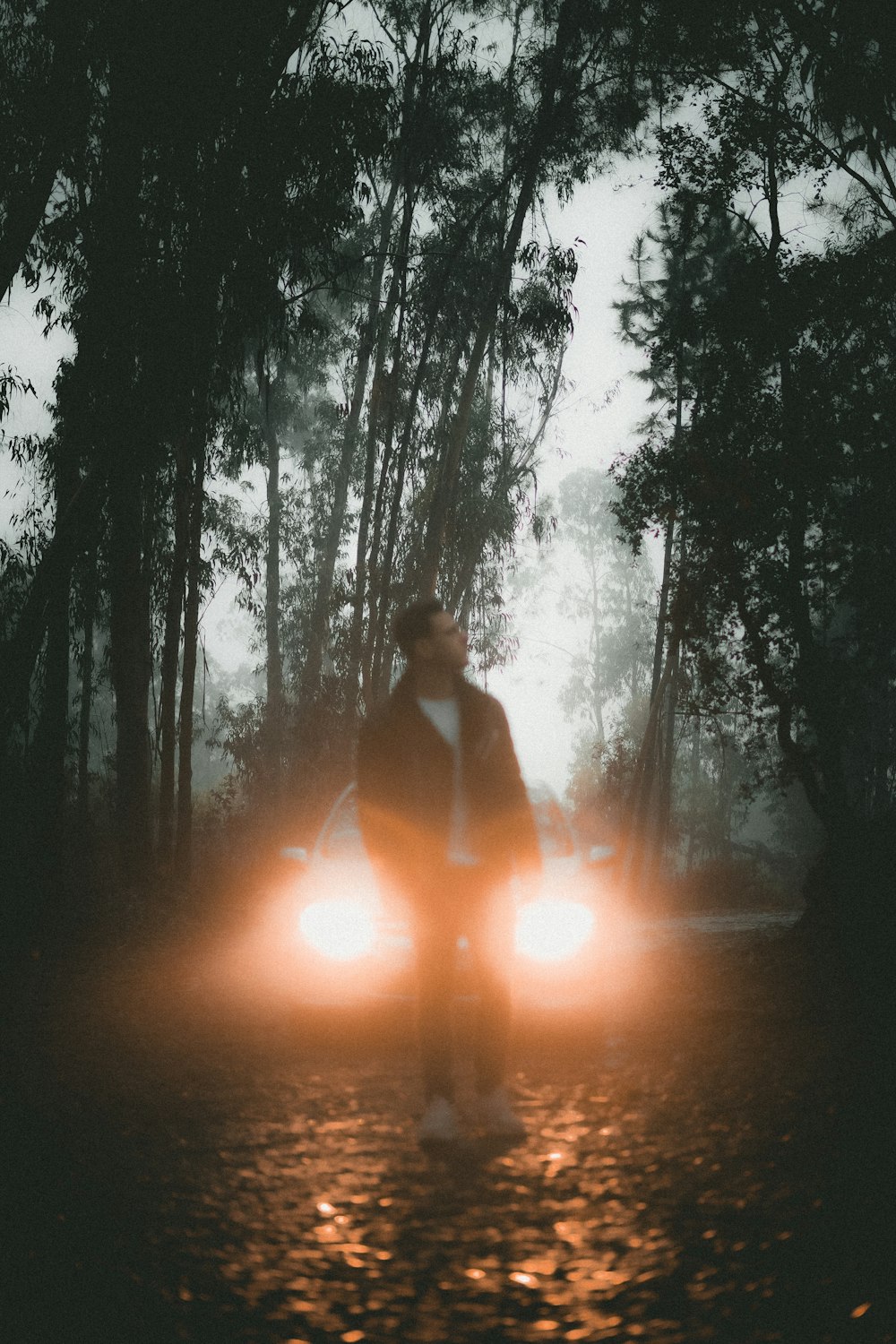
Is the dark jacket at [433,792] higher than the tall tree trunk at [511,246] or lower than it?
lower

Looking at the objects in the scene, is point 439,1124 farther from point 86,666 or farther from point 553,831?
point 86,666

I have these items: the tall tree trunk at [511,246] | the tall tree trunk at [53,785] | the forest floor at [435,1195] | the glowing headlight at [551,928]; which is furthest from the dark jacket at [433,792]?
the tall tree trunk at [511,246]

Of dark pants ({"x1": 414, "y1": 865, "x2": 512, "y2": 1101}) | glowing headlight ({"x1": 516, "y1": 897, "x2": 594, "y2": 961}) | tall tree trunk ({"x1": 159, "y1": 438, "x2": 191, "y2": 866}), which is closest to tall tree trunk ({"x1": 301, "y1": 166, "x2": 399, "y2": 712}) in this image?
tall tree trunk ({"x1": 159, "y1": 438, "x2": 191, "y2": 866})

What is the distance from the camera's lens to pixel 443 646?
3.85m

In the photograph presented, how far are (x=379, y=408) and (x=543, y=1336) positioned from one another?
18351 millimetres

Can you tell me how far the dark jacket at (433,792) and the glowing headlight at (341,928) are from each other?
1.45 metres

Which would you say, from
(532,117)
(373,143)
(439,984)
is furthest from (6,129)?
(532,117)

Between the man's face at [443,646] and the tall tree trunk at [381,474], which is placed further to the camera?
the tall tree trunk at [381,474]

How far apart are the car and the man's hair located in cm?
153

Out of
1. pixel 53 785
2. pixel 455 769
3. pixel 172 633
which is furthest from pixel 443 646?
pixel 172 633

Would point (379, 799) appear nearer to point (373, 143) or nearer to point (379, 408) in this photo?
point (373, 143)

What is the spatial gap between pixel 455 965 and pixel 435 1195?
0.80m

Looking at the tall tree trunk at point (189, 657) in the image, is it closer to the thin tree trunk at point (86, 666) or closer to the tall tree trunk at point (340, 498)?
the thin tree trunk at point (86, 666)

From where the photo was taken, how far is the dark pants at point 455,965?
12.1 ft
